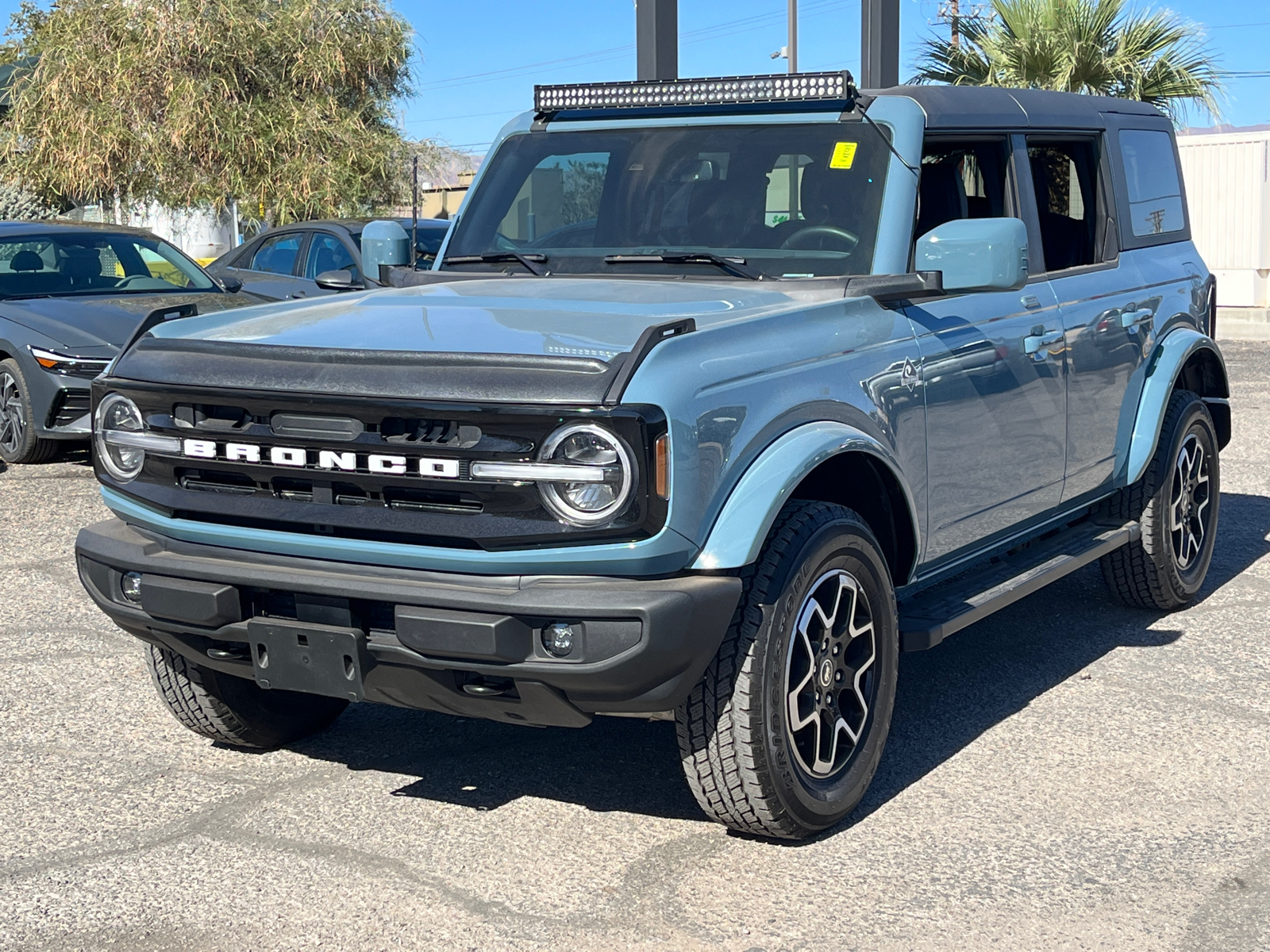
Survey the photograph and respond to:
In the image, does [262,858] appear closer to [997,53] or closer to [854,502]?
[854,502]

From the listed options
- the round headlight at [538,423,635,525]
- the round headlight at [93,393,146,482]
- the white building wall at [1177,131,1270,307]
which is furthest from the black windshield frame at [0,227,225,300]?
the white building wall at [1177,131,1270,307]

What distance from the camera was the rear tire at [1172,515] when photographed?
603 cm

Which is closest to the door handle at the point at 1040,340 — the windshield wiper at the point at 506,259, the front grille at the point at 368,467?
the windshield wiper at the point at 506,259

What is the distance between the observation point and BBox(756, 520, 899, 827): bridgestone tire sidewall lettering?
3.69 meters

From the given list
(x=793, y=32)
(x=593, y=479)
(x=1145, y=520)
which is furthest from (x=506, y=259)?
(x=793, y=32)

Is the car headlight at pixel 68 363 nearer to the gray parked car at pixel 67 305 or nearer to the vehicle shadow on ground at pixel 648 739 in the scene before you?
the gray parked car at pixel 67 305

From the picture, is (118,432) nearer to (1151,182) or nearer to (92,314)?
(1151,182)

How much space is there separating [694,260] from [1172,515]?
2.67 m

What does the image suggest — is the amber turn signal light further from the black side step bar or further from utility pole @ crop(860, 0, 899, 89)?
utility pole @ crop(860, 0, 899, 89)

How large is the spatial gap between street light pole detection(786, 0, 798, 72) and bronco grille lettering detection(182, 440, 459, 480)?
31878mm

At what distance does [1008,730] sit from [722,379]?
6.22 ft

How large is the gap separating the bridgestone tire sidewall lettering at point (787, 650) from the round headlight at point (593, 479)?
542 millimetres

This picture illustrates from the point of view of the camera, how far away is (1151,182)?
637 cm

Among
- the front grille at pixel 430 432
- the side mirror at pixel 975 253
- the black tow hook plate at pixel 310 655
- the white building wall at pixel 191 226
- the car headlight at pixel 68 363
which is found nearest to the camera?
the front grille at pixel 430 432
